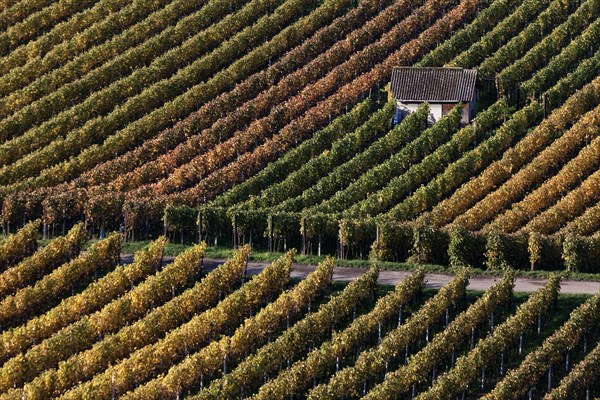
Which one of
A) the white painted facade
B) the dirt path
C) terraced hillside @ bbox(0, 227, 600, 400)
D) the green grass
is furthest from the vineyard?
the dirt path

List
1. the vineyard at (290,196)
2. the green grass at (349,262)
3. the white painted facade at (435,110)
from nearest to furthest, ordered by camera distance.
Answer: the vineyard at (290,196), the green grass at (349,262), the white painted facade at (435,110)

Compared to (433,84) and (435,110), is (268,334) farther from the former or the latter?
(433,84)

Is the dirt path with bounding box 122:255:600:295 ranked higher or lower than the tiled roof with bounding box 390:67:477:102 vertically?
lower

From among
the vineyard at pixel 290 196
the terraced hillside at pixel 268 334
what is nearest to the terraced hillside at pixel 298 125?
the vineyard at pixel 290 196

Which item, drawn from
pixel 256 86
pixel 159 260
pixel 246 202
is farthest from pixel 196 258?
pixel 256 86

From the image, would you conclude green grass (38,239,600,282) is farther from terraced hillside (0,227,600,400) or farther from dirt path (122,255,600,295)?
terraced hillside (0,227,600,400)

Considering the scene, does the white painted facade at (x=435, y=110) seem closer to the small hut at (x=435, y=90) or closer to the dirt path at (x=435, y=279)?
the small hut at (x=435, y=90)

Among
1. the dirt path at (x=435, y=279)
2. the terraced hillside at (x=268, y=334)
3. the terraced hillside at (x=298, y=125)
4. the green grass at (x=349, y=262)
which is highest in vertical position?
the terraced hillside at (x=298, y=125)
